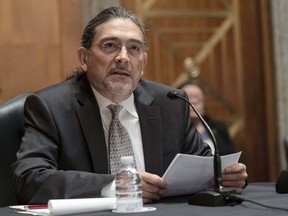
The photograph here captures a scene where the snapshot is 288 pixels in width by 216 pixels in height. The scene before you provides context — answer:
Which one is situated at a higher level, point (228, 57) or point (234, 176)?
point (228, 57)

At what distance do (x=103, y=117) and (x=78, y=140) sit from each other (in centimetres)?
19

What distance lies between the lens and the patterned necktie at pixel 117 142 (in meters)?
2.98

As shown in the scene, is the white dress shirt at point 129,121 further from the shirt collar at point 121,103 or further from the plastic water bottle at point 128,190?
the plastic water bottle at point 128,190

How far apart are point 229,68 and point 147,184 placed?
3996mm

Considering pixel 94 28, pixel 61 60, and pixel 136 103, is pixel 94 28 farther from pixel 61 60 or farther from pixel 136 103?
pixel 61 60

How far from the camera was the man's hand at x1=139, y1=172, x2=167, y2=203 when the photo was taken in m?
2.51

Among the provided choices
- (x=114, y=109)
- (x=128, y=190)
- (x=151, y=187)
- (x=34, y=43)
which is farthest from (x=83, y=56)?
(x=34, y=43)

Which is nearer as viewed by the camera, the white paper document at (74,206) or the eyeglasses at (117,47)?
the white paper document at (74,206)

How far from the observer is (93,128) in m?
2.96

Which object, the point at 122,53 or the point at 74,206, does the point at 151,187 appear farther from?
the point at 122,53

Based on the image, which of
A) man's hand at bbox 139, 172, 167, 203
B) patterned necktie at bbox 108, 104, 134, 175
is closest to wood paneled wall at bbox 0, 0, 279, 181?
patterned necktie at bbox 108, 104, 134, 175

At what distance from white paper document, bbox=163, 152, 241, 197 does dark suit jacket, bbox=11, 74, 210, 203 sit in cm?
24

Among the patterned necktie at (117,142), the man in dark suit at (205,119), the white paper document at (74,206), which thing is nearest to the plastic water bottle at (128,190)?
the white paper document at (74,206)

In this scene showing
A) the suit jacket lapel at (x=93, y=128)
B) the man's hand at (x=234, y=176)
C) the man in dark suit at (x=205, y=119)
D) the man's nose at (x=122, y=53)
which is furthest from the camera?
the man in dark suit at (x=205, y=119)
